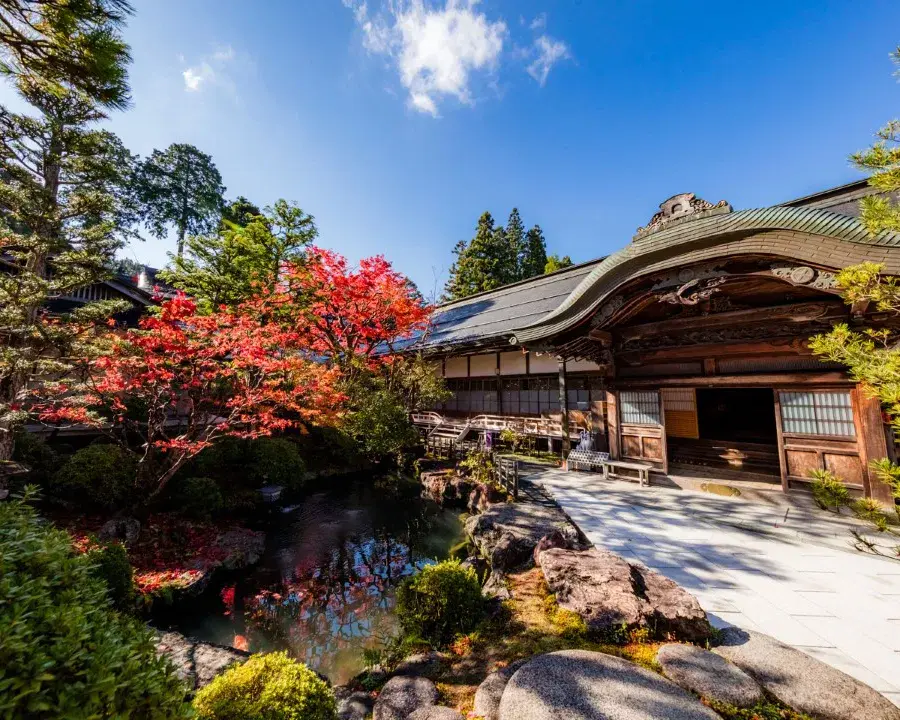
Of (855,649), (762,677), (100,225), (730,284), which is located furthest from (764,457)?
(100,225)

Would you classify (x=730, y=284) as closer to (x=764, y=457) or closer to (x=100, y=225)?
(x=764, y=457)

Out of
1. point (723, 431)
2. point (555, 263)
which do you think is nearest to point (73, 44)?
point (723, 431)

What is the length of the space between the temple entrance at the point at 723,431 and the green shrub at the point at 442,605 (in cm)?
663

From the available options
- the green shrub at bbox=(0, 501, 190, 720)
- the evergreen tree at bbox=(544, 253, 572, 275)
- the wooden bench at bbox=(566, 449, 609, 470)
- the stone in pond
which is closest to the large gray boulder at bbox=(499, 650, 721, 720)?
the stone in pond

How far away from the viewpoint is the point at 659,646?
10.6ft

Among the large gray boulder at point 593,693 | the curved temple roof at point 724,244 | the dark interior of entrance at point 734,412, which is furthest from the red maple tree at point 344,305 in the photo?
the dark interior of entrance at point 734,412

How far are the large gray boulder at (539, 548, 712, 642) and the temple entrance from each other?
5.54 meters

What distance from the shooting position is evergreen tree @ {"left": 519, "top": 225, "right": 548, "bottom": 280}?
33125 millimetres

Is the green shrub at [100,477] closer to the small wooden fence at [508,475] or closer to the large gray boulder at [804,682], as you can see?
the small wooden fence at [508,475]

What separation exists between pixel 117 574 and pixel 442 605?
4.62 m

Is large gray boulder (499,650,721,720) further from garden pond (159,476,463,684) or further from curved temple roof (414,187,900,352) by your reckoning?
curved temple roof (414,187,900,352)

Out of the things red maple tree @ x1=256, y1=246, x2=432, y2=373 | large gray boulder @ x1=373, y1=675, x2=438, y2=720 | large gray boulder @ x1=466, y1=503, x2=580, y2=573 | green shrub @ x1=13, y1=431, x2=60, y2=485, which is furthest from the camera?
red maple tree @ x1=256, y1=246, x2=432, y2=373

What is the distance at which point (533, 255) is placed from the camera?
3378cm

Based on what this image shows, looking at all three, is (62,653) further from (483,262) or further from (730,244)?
(483,262)
